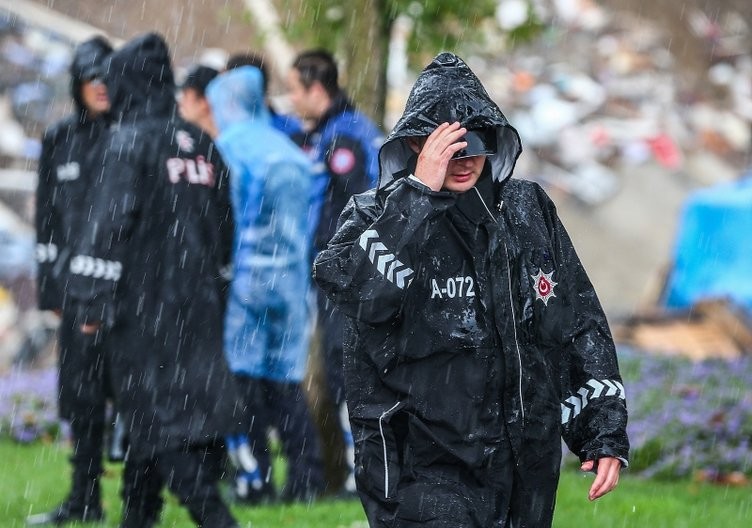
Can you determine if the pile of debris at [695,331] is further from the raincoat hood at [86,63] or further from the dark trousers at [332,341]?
the raincoat hood at [86,63]

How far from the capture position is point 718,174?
23.3 metres

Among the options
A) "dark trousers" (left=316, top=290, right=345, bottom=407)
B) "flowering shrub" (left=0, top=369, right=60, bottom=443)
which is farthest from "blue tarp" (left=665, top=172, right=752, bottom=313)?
"dark trousers" (left=316, top=290, right=345, bottom=407)

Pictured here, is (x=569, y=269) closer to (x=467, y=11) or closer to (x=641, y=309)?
(x=467, y=11)

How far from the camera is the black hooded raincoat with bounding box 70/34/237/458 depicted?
5.64m

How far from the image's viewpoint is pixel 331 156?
24.5ft

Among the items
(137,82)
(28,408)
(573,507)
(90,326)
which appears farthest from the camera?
(28,408)

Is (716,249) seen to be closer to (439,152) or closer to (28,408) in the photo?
(28,408)

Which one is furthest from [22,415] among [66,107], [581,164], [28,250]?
[581,164]

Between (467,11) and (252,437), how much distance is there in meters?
4.03

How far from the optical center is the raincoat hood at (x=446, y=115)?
3631mm

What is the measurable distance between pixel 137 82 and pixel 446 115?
272 centimetres

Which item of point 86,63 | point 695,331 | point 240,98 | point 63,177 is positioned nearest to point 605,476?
point 63,177

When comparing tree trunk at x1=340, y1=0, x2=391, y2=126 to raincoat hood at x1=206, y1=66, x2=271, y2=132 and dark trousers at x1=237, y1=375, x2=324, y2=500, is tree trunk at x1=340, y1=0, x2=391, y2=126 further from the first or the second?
dark trousers at x1=237, y1=375, x2=324, y2=500

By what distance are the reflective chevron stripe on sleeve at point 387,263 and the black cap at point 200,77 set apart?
480 cm
